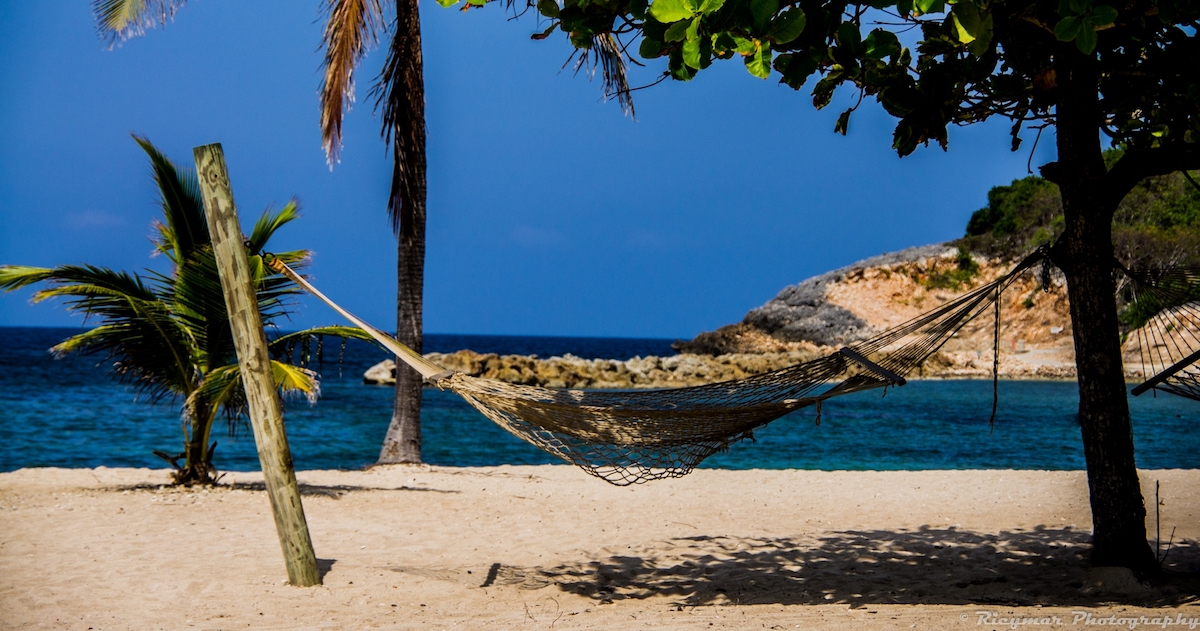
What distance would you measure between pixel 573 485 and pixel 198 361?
9.25ft

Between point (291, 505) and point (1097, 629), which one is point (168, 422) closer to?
point (291, 505)

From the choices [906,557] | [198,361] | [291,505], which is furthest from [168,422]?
[906,557]

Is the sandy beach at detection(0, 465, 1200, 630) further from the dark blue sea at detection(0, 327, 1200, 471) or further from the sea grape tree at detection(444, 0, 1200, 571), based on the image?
the dark blue sea at detection(0, 327, 1200, 471)

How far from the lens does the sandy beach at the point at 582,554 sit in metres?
3.02

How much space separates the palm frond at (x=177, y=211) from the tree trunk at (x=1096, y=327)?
5.01 metres

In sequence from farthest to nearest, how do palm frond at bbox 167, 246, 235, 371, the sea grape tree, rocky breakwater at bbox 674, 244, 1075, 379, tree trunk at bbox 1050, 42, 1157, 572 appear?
rocky breakwater at bbox 674, 244, 1075, 379
palm frond at bbox 167, 246, 235, 371
tree trunk at bbox 1050, 42, 1157, 572
the sea grape tree

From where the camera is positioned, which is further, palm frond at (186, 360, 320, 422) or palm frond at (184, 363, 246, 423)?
palm frond at (184, 363, 246, 423)

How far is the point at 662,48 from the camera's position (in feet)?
8.70

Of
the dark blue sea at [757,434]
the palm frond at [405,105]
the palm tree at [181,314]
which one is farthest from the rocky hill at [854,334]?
the palm tree at [181,314]

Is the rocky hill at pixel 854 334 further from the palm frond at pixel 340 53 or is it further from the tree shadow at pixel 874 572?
the tree shadow at pixel 874 572

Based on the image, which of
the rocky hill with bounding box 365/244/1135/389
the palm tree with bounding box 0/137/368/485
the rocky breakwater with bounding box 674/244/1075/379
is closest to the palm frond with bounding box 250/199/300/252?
the palm tree with bounding box 0/137/368/485

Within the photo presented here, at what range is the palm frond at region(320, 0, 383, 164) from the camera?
20.6 feet

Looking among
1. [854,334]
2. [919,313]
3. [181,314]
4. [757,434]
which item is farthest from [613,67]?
[919,313]

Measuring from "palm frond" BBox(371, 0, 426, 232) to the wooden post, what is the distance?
3.25 meters
